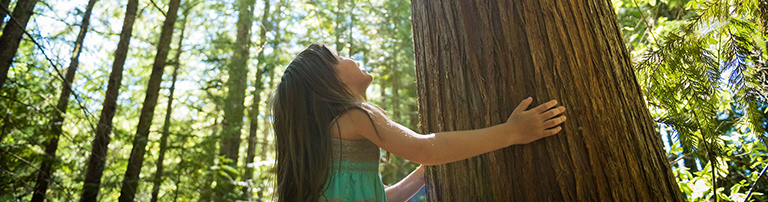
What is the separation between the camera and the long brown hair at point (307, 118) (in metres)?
1.67

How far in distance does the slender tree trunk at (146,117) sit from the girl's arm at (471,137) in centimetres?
547

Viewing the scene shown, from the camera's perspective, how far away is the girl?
4.28ft

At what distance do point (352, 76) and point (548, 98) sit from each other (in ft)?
3.02

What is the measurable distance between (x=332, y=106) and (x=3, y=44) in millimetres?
5307

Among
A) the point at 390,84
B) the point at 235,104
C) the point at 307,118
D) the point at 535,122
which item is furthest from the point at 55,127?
the point at 390,84

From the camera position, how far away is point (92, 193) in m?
5.77

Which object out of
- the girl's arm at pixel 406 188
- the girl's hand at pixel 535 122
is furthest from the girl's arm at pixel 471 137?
the girl's arm at pixel 406 188

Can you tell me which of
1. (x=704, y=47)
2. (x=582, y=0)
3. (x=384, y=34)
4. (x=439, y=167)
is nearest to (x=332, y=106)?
(x=439, y=167)

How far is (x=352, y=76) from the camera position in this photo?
195 centimetres

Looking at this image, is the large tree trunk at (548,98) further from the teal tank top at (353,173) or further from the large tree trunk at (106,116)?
the large tree trunk at (106,116)

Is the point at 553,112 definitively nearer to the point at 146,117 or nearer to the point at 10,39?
the point at 10,39

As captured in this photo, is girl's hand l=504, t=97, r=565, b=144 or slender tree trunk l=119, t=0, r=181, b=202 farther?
slender tree trunk l=119, t=0, r=181, b=202

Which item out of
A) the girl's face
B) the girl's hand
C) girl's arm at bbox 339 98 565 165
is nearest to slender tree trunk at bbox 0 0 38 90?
the girl's face

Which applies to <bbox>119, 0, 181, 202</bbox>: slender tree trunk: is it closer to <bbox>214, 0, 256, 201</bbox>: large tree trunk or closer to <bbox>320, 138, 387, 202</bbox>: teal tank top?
<bbox>214, 0, 256, 201</bbox>: large tree trunk
